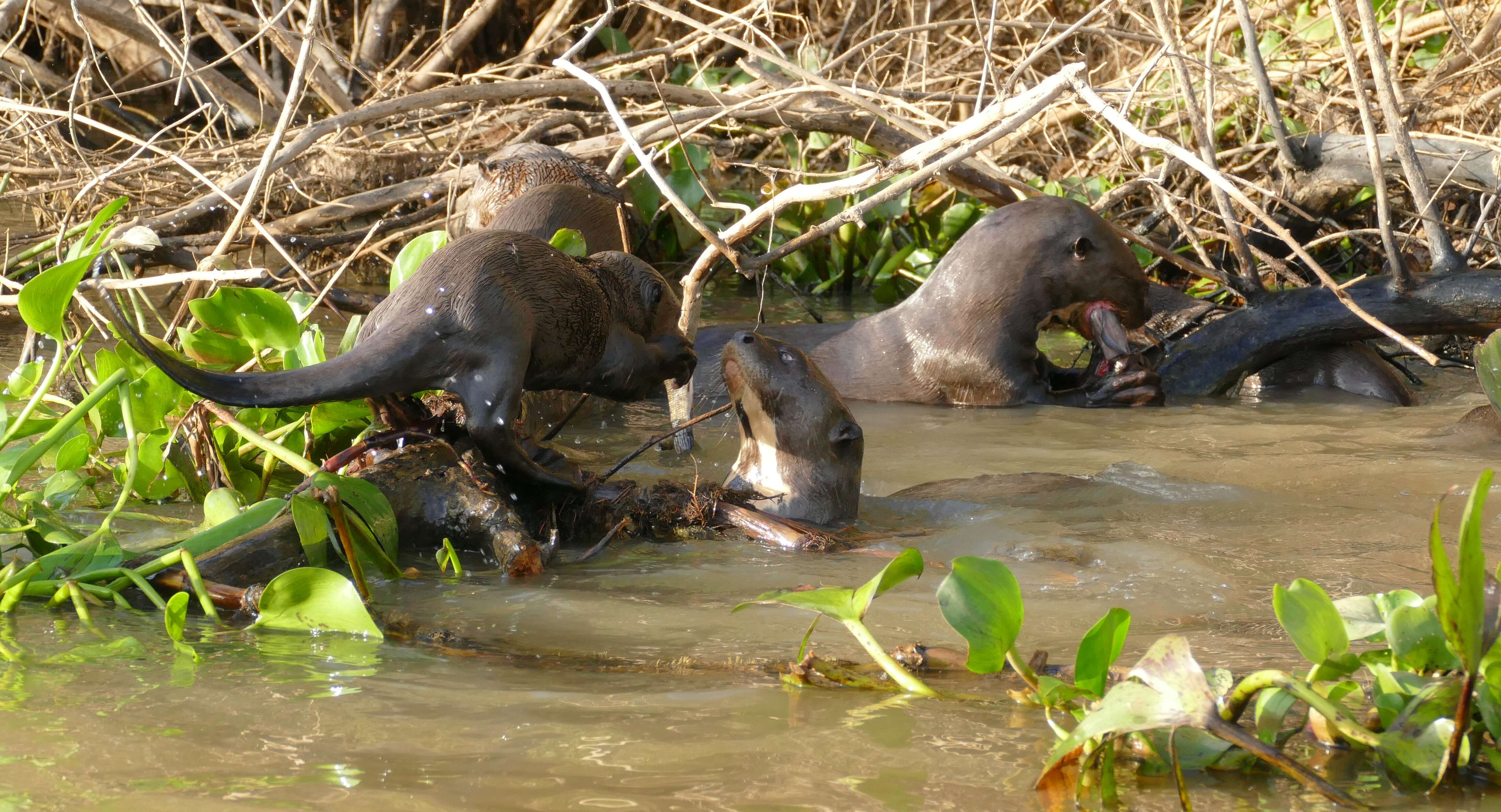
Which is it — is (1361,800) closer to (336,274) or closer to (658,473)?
(658,473)

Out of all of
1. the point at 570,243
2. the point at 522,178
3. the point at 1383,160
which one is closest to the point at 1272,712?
the point at 570,243

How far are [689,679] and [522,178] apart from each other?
119 inches

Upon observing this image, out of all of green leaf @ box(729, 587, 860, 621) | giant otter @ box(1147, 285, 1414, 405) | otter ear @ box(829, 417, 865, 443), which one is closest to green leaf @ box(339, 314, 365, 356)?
otter ear @ box(829, 417, 865, 443)

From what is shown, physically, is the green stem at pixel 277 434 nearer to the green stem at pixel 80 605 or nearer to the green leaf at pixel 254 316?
the green leaf at pixel 254 316

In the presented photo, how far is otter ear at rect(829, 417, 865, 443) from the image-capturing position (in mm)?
3230

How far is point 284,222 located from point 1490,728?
489cm

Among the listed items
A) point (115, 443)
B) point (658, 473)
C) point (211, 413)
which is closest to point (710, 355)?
point (658, 473)

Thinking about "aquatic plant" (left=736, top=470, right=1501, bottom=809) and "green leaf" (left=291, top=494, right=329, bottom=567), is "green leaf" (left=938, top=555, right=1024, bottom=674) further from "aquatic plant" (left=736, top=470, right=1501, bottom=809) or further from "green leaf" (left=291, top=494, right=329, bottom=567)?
"green leaf" (left=291, top=494, right=329, bottom=567)

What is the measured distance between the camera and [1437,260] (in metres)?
4.62

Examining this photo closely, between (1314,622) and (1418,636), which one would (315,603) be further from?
(1418,636)

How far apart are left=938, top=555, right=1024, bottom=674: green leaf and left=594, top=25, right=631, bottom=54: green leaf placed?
5955 mm

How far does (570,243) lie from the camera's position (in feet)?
11.4

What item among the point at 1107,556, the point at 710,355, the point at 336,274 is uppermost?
the point at 336,274

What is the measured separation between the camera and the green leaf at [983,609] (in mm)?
1576
